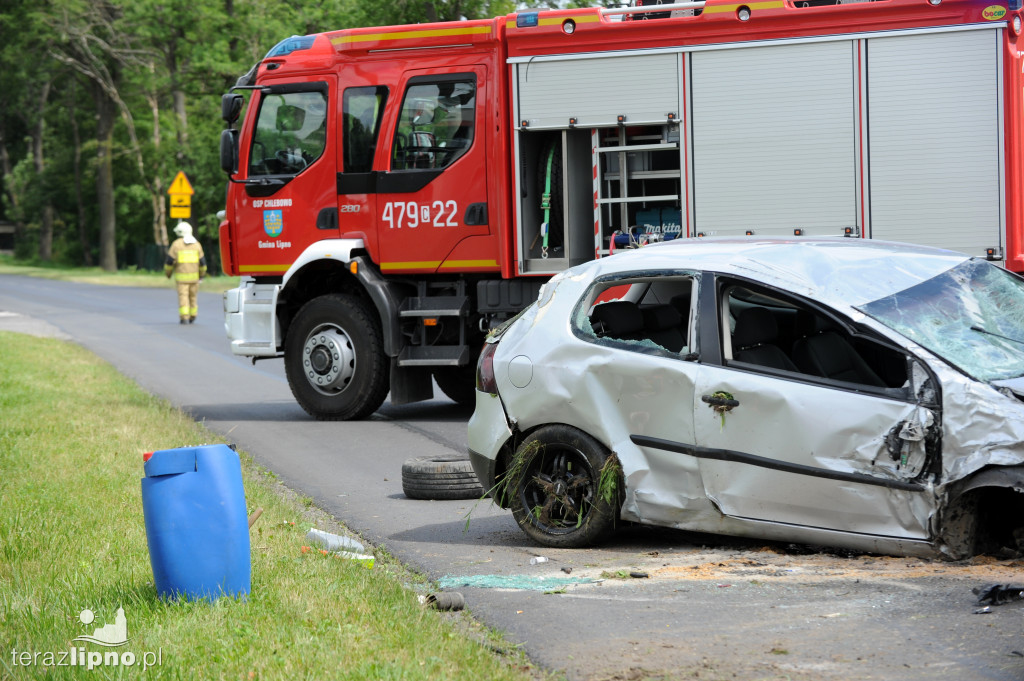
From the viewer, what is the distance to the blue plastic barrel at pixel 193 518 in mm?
5387

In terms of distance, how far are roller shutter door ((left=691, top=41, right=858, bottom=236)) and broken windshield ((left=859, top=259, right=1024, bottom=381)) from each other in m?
4.48

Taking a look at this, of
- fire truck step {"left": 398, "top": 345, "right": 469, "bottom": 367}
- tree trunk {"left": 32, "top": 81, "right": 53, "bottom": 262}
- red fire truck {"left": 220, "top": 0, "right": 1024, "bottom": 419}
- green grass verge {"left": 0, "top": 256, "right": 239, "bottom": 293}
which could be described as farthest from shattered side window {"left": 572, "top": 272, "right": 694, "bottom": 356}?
tree trunk {"left": 32, "top": 81, "right": 53, "bottom": 262}

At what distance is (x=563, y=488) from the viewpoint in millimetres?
6902

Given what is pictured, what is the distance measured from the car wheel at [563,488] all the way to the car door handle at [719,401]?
60cm

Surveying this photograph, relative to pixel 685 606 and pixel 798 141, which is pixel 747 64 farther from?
pixel 685 606

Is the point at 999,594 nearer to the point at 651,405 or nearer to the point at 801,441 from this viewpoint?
the point at 801,441

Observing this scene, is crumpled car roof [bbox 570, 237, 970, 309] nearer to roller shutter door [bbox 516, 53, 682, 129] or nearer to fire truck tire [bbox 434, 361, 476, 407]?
roller shutter door [bbox 516, 53, 682, 129]

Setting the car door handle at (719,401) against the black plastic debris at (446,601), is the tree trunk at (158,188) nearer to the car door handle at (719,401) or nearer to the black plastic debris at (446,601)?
the car door handle at (719,401)

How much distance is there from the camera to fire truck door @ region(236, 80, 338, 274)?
13.2 m

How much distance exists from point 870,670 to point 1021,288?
2.89m

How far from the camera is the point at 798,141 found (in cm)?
1125

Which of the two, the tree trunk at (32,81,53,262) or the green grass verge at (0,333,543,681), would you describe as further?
the tree trunk at (32,81,53,262)

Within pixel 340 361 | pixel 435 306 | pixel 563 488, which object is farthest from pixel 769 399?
pixel 340 361

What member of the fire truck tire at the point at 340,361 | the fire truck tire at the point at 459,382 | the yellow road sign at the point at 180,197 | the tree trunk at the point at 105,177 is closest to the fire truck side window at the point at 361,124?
the fire truck tire at the point at 340,361
